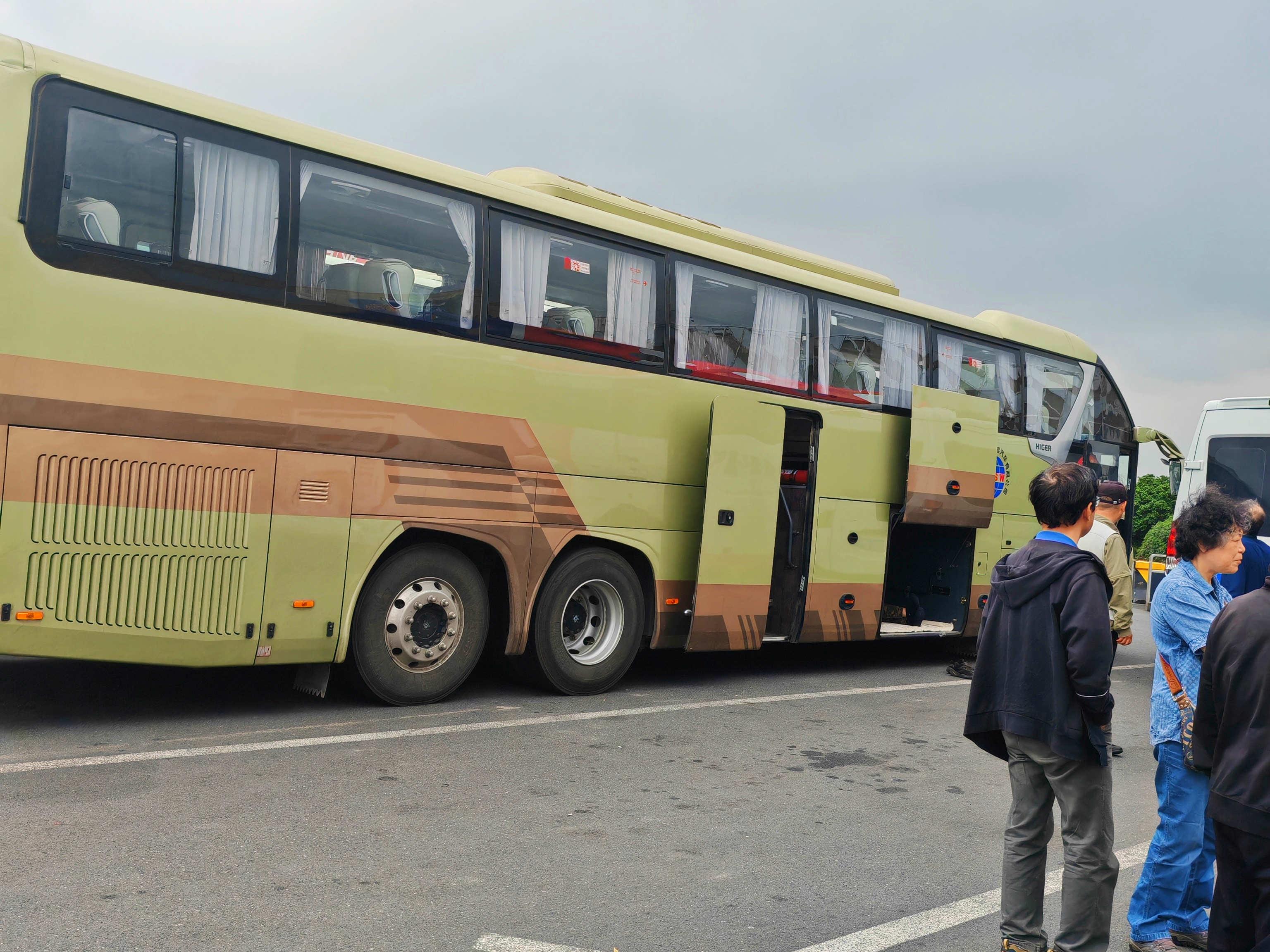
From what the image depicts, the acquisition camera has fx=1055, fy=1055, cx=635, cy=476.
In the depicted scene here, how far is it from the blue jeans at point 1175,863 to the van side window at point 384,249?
5387mm

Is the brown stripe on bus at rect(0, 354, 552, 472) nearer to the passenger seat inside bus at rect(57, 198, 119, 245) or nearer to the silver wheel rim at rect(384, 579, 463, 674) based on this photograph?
the passenger seat inside bus at rect(57, 198, 119, 245)

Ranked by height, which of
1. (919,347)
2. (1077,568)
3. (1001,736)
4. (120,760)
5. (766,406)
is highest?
(919,347)

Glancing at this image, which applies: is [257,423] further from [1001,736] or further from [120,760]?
[1001,736]

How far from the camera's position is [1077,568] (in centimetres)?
366

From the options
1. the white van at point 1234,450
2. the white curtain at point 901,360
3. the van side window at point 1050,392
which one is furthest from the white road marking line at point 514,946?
the white van at point 1234,450

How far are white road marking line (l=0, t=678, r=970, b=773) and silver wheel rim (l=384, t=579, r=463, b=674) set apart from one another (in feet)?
2.24

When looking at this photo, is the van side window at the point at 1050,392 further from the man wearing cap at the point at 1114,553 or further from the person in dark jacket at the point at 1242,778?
the person in dark jacket at the point at 1242,778

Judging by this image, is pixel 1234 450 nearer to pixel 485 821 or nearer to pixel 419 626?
pixel 419 626

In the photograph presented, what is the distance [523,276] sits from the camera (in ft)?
26.4

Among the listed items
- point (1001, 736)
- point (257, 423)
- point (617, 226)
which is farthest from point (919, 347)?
point (1001, 736)

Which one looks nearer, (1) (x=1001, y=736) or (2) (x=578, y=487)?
(1) (x=1001, y=736)

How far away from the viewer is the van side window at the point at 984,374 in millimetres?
11562

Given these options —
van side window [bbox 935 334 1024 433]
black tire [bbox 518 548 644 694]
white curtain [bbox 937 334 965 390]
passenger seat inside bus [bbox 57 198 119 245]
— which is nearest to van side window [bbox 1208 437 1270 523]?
van side window [bbox 935 334 1024 433]

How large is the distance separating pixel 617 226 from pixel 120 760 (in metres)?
5.42
